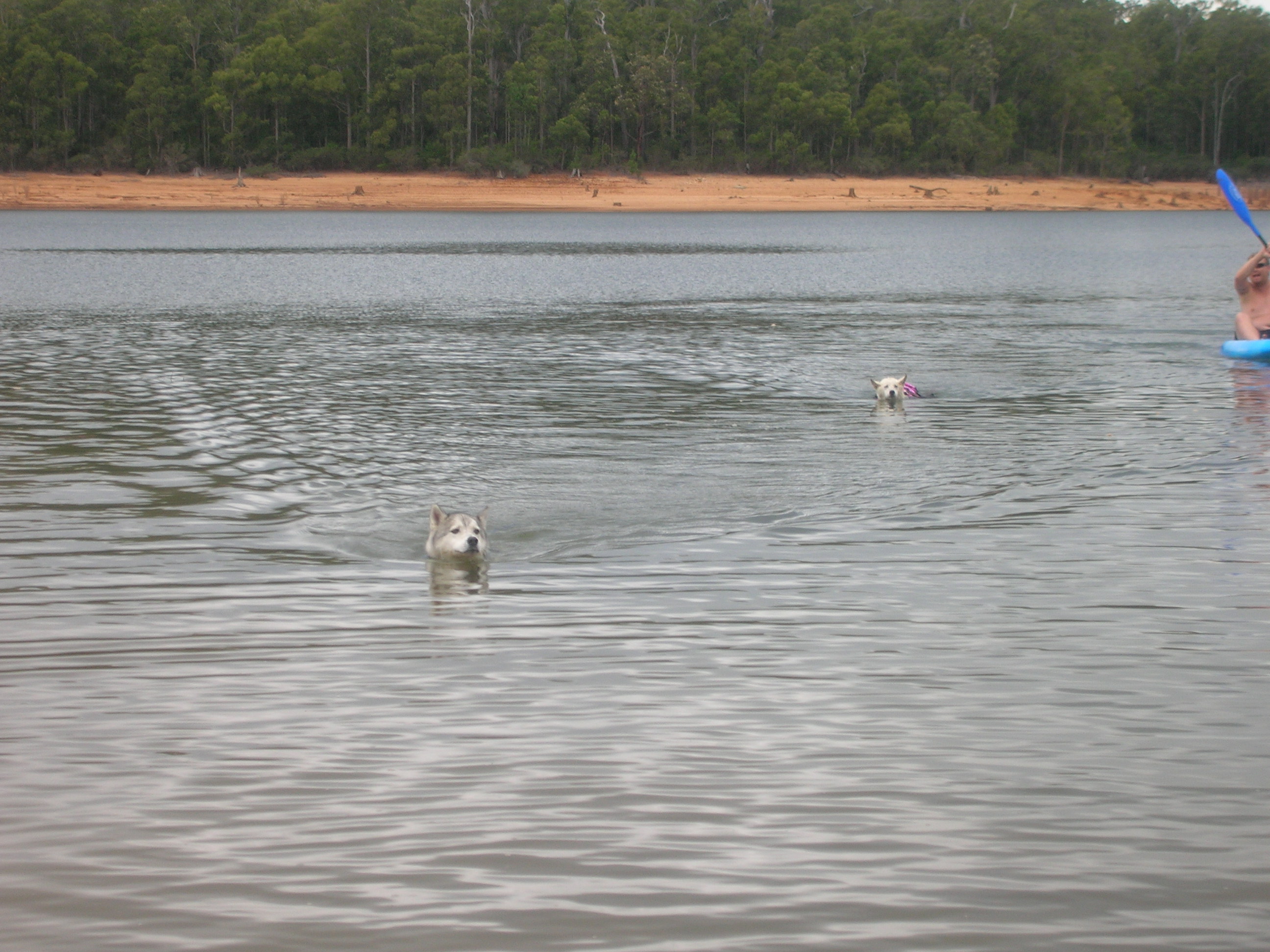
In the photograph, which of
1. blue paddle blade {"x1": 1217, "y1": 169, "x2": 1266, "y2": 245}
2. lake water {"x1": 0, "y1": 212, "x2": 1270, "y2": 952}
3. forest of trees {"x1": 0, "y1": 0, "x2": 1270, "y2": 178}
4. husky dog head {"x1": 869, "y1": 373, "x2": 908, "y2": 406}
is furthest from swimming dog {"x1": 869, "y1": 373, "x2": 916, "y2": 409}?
forest of trees {"x1": 0, "y1": 0, "x2": 1270, "y2": 178}

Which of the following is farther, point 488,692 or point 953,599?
point 953,599

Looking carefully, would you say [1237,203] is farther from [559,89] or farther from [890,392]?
A: [559,89]

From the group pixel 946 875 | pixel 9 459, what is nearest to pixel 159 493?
pixel 9 459

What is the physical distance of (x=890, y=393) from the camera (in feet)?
58.9

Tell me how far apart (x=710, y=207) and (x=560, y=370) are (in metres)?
79.1

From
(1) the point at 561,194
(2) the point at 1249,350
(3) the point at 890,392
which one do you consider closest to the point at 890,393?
(3) the point at 890,392

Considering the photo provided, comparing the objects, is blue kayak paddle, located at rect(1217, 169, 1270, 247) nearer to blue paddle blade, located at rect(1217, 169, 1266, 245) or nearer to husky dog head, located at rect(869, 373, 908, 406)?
blue paddle blade, located at rect(1217, 169, 1266, 245)

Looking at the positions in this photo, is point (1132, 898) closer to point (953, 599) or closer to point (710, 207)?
point (953, 599)

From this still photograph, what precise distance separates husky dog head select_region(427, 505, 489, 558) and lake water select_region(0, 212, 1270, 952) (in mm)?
193

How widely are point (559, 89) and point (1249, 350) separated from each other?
325 ft

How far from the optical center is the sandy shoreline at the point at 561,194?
96.5 m

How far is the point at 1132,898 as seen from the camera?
5.43 m

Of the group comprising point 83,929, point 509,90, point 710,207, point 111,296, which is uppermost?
point 509,90

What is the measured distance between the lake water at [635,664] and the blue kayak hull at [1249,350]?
1.68 meters
